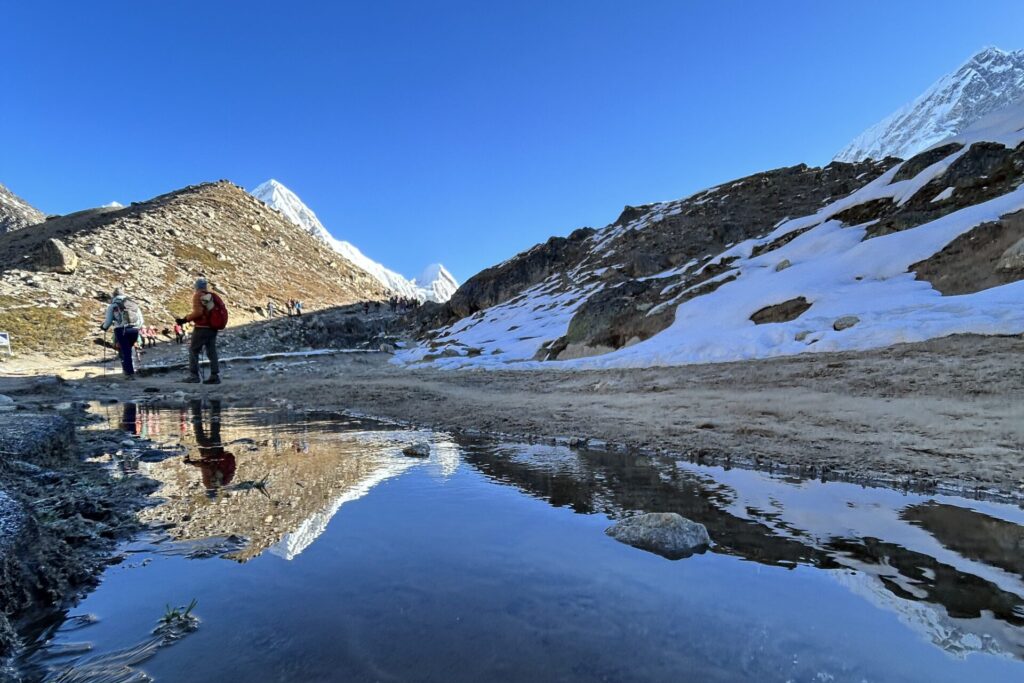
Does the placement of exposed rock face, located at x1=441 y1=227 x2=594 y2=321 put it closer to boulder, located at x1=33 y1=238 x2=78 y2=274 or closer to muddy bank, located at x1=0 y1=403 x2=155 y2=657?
boulder, located at x1=33 y1=238 x2=78 y2=274

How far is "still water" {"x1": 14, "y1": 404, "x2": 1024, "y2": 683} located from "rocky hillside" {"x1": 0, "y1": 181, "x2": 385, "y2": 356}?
1168 inches

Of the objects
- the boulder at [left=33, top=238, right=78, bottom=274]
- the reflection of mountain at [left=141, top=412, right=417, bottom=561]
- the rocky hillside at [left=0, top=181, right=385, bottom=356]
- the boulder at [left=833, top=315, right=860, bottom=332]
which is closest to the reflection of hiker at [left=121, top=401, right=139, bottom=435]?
the reflection of mountain at [left=141, top=412, right=417, bottom=561]

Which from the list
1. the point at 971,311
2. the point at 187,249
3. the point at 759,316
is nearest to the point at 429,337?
the point at 187,249

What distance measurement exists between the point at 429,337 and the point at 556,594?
43.1m

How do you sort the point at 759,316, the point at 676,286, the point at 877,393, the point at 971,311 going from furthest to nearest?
the point at 676,286 → the point at 759,316 → the point at 971,311 → the point at 877,393

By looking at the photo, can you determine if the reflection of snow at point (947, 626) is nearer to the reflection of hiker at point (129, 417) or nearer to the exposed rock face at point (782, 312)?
the reflection of hiker at point (129, 417)

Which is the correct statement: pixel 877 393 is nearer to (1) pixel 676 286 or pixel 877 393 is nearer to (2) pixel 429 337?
(1) pixel 676 286

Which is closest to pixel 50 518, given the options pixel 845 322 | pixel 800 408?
pixel 800 408

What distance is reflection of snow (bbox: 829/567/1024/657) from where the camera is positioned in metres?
2.10

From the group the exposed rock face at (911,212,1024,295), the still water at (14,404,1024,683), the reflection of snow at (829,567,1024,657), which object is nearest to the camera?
the still water at (14,404,1024,683)

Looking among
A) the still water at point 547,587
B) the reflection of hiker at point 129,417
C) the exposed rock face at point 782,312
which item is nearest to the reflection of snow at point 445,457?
the still water at point 547,587

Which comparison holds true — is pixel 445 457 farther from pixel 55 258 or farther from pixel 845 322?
pixel 55 258

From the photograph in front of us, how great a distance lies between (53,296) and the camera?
1155 inches

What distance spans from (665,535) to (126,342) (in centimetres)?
2062
